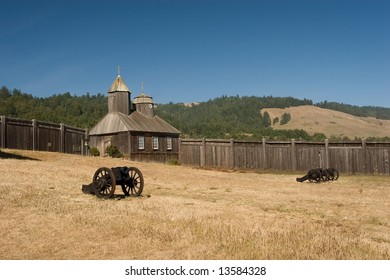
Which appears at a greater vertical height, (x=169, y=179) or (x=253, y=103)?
(x=253, y=103)

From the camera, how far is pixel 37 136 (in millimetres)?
28234

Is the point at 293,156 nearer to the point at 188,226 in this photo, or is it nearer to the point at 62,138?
the point at 62,138

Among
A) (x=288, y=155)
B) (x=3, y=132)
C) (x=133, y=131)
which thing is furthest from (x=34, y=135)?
(x=288, y=155)

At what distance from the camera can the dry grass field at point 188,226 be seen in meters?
6.62

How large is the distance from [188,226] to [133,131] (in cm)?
2911

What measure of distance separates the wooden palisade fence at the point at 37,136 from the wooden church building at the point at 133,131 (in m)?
4.22

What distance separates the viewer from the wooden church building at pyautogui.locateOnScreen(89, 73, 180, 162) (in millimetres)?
36812

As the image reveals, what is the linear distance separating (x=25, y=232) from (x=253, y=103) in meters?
184

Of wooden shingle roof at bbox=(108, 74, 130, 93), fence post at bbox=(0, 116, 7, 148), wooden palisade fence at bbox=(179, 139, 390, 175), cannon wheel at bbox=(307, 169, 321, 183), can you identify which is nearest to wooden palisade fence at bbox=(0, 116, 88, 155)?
fence post at bbox=(0, 116, 7, 148)

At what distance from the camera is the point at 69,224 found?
859 centimetres

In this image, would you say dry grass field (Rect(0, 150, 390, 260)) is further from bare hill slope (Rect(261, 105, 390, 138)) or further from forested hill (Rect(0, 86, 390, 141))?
bare hill slope (Rect(261, 105, 390, 138))

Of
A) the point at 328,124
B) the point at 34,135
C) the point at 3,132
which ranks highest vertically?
the point at 328,124
